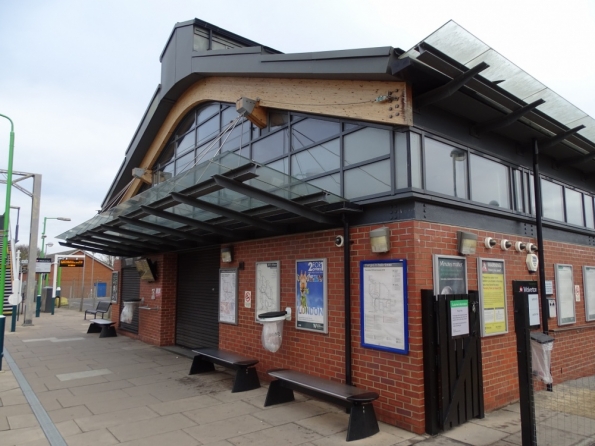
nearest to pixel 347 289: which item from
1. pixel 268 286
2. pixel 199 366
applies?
pixel 268 286

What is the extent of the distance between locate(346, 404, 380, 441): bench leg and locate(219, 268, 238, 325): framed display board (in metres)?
4.14

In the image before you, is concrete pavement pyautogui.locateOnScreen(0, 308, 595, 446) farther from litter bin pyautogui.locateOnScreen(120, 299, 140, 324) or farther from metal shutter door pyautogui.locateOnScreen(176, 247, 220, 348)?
litter bin pyautogui.locateOnScreen(120, 299, 140, 324)

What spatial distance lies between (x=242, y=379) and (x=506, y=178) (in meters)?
5.65

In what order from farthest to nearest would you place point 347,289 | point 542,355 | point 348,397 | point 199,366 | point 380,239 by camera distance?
point 199,366 < point 347,289 < point 380,239 < point 348,397 < point 542,355

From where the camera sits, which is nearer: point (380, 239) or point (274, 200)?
point (380, 239)

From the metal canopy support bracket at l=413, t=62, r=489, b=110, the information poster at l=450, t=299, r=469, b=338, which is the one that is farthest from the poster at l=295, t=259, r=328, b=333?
the metal canopy support bracket at l=413, t=62, r=489, b=110

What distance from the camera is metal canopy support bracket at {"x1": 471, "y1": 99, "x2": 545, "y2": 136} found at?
6614 millimetres

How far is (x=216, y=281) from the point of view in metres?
10.6

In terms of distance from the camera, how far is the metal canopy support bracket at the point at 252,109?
Answer: 8726mm

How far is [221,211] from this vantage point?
6.61 meters

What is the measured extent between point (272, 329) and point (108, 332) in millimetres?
9393

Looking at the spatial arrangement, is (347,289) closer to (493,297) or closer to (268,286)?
(268,286)

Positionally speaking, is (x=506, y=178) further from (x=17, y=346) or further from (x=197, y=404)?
(x=17, y=346)

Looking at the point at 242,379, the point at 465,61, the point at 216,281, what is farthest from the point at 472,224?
the point at 216,281
